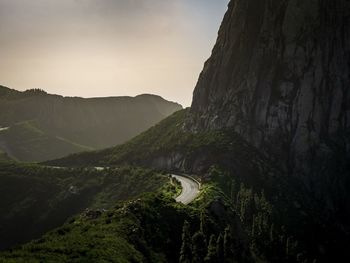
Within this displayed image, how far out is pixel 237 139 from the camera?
568 ft

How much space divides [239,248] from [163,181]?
5960 cm

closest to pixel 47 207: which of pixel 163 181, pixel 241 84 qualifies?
pixel 163 181

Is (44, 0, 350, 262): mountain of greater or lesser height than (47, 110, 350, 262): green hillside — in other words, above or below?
above

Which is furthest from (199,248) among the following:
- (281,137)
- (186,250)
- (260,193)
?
(281,137)

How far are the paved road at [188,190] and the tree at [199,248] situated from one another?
25.5 m

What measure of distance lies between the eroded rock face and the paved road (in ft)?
142

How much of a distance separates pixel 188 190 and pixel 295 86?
3215 inches

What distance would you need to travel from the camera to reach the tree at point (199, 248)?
72.8m

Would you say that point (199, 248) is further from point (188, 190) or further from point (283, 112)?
point (283, 112)

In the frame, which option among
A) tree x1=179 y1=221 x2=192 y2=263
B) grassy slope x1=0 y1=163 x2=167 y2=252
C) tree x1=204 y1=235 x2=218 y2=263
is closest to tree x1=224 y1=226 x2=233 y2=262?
tree x1=204 y1=235 x2=218 y2=263

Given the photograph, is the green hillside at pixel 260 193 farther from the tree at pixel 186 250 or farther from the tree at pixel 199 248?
the tree at pixel 186 250

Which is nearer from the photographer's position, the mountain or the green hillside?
the green hillside

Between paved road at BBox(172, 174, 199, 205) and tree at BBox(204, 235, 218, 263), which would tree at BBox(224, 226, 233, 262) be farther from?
paved road at BBox(172, 174, 199, 205)

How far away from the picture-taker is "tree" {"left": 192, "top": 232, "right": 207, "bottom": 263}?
72844 mm
